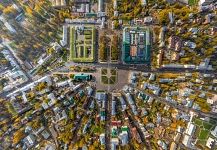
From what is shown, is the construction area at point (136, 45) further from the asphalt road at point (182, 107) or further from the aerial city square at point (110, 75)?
the asphalt road at point (182, 107)

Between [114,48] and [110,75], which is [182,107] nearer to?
[110,75]

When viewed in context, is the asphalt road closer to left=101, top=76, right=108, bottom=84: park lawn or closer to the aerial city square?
the aerial city square

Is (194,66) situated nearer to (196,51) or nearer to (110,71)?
(196,51)

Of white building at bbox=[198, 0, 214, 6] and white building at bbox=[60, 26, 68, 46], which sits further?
white building at bbox=[60, 26, 68, 46]

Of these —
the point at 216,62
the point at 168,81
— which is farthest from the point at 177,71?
the point at 216,62

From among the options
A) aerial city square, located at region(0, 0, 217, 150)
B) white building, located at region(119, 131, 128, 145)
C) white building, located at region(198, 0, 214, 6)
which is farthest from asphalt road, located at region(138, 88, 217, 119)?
white building, located at region(198, 0, 214, 6)

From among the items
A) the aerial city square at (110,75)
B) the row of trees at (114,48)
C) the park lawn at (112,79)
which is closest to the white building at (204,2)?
the aerial city square at (110,75)

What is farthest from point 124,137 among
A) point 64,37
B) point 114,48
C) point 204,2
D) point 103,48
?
point 204,2

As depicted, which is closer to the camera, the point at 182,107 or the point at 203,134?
the point at 203,134

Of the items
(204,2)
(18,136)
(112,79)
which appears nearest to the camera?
(204,2)
